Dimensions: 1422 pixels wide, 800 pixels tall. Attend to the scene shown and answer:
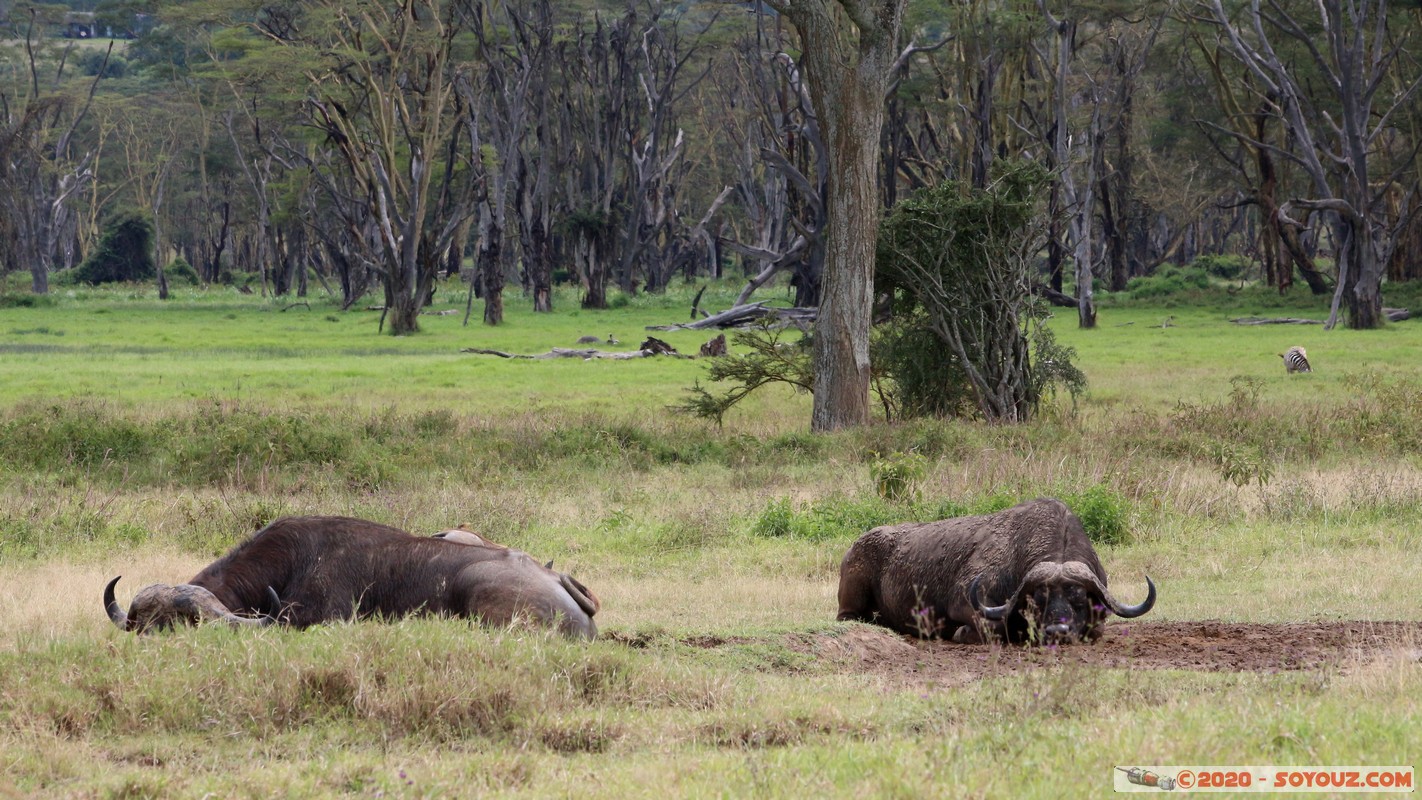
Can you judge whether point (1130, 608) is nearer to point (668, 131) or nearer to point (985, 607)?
point (985, 607)

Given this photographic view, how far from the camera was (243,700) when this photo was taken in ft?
19.9

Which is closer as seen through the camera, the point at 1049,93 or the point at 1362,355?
the point at 1362,355

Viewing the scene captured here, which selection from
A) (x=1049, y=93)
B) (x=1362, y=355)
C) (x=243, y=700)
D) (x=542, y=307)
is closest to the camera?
(x=243, y=700)

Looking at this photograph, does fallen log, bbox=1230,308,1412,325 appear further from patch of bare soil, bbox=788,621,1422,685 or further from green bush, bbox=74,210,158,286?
green bush, bbox=74,210,158,286

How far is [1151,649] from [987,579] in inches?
46.8

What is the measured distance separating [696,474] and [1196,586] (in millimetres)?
6705

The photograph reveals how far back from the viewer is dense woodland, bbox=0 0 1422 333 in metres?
36.2

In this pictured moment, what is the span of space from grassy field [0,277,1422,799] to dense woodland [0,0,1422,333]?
8.31 m

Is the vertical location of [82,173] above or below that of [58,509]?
above

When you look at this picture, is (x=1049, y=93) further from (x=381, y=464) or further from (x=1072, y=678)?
(x=1072, y=678)

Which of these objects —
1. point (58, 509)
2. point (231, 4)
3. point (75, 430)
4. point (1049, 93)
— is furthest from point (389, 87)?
point (58, 509)

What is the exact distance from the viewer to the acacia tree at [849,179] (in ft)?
60.7

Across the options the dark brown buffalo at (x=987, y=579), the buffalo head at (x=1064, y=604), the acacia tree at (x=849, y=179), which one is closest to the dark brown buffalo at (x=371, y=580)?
the dark brown buffalo at (x=987, y=579)

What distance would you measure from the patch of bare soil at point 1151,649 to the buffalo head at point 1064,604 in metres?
0.11
